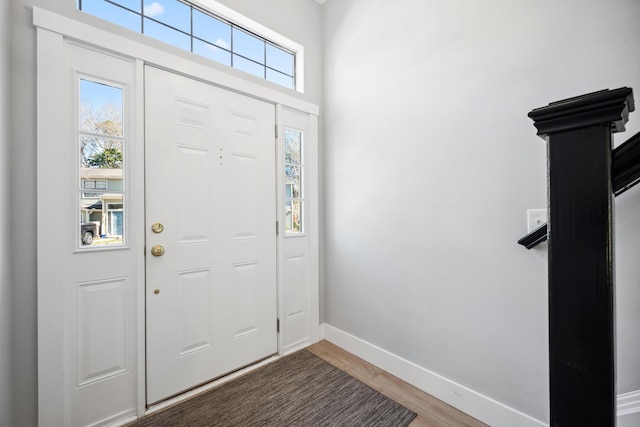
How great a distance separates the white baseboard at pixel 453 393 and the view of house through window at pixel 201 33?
2.26 meters

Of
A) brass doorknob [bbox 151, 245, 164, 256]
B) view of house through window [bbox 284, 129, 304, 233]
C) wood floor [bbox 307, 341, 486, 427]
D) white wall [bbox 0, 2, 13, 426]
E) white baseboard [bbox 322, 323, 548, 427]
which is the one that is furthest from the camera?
view of house through window [bbox 284, 129, 304, 233]

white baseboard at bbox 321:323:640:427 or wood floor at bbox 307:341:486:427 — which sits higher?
white baseboard at bbox 321:323:640:427

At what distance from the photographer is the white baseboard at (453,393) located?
1.12 meters

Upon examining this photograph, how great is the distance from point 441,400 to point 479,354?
413 mm

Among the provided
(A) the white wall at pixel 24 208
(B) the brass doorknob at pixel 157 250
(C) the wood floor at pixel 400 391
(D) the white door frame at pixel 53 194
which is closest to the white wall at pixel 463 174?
(C) the wood floor at pixel 400 391

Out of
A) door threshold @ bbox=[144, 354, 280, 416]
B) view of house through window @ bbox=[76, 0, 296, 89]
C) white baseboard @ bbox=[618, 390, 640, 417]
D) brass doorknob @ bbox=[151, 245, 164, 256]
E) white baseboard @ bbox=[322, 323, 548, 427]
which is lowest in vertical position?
door threshold @ bbox=[144, 354, 280, 416]

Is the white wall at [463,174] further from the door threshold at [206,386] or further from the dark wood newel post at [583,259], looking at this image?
the dark wood newel post at [583,259]

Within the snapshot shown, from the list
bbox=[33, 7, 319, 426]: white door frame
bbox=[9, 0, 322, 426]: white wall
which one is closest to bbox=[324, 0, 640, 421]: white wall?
bbox=[33, 7, 319, 426]: white door frame

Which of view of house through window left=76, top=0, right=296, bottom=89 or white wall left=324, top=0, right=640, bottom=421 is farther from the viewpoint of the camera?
view of house through window left=76, top=0, right=296, bottom=89

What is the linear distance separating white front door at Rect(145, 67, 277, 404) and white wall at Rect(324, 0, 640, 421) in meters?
0.71

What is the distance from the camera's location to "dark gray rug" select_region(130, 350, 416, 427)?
154 centimetres

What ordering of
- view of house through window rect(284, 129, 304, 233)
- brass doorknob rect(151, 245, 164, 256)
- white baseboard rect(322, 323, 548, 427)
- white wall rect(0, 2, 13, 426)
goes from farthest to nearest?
view of house through window rect(284, 129, 304, 233), brass doorknob rect(151, 245, 164, 256), white baseboard rect(322, 323, 548, 427), white wall rect(0, 2, 13, 426)

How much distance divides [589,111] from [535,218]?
108 centimetres

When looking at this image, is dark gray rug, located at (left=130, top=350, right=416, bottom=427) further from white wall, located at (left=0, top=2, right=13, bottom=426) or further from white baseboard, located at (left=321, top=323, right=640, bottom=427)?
white wall, located at (left=0, top=2, right=13, bottom=426)
